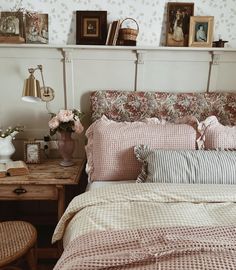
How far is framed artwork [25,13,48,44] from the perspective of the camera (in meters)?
2.09

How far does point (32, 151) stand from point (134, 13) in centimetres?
129

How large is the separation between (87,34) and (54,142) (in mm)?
874

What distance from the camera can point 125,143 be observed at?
6.09ft

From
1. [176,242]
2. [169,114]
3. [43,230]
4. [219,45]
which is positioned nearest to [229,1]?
[219,45]

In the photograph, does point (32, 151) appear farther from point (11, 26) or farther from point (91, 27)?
point (91, 27)

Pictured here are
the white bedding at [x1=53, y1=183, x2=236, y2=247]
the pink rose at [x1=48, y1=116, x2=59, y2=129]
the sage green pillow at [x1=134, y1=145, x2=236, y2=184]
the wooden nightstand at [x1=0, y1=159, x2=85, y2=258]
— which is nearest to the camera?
the white bedding at [x1=53, y1=183, x2=236, y2=247]

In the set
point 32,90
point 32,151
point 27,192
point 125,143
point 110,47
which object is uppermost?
point 110,47

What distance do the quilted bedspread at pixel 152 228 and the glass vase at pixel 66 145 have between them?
2.14ft

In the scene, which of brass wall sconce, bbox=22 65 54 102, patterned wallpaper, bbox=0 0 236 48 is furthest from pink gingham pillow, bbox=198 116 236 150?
brass wall sconce, bbox=22 65 54 102

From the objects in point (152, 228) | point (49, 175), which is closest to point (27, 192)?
point (49, 175)

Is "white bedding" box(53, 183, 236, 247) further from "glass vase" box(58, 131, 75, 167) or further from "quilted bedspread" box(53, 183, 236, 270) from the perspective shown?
"glass vase" box(58, 131, 75, 167)

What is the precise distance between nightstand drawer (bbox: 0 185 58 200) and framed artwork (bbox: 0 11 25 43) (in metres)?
1.04

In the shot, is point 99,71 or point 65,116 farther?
point 99,71

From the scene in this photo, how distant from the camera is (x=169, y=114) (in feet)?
Answer: 7.08
